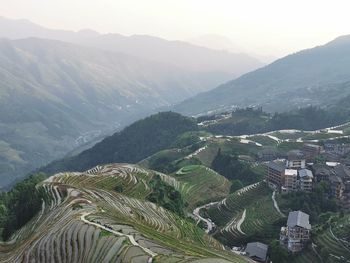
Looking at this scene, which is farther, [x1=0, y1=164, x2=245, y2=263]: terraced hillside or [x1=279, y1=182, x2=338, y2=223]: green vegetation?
[x1=279, y1=182, x2=338, y2=223]: green vegetation

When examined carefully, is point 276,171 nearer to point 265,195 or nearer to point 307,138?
point 265,195

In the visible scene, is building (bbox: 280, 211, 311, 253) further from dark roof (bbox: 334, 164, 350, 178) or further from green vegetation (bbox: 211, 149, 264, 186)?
green vegetation (bbox: 211, 149, 264, 186)

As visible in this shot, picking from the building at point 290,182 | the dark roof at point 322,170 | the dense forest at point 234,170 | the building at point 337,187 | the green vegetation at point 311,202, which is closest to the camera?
the green vegetation at point 311,202

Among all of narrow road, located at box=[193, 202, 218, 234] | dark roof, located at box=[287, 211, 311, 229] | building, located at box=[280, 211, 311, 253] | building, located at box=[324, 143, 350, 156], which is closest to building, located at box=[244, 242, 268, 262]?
building, located at box=[280, 211, 311, 253]

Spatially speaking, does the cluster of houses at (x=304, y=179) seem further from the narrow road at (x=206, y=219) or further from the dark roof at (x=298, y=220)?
the narrow road at (x=206, y=219)

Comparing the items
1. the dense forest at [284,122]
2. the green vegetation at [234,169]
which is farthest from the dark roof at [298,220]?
the dense forest at [284,122]
